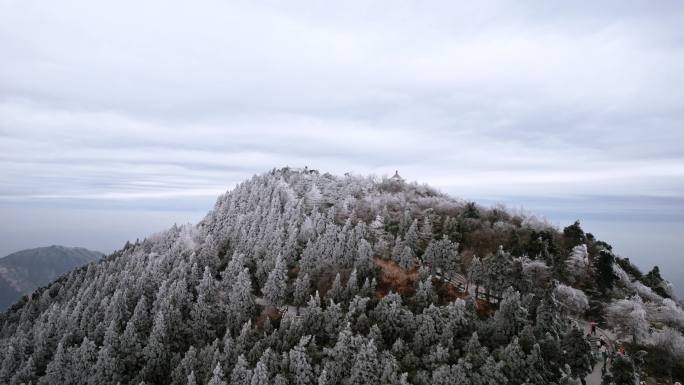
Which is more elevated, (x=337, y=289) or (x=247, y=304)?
(x=337, y=289)

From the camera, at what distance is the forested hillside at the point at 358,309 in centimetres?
4194

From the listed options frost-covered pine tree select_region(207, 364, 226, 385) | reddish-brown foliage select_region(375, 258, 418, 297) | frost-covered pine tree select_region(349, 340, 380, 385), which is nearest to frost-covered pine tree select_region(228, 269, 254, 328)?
frost-covered pine tree select_region(207, 364, 226, 385)

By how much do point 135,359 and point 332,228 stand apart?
112ft

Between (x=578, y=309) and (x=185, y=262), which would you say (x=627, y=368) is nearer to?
(x=578, y=309)

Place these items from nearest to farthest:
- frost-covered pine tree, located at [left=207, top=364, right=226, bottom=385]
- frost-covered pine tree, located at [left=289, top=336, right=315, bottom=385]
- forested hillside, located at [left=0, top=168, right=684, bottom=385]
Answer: forested hillside, located at [left=0, top=168, right=684, bottom=385]
frost-covered pine tree, located at [left=207, top=364, right=226, bottom=385]
frost-covered pine tree, located at [left=289, top=336, right=315, bottom=385]

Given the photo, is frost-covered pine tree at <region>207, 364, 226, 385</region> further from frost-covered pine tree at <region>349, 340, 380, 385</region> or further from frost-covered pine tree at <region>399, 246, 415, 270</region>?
frost-covered pine tree at <region>399, 246, 415, 270</region>

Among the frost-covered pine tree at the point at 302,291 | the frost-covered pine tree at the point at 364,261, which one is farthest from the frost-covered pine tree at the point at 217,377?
the frost-covered pine tree at the point at 364,261

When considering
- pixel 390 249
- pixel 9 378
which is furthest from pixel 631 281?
pixel 9 378

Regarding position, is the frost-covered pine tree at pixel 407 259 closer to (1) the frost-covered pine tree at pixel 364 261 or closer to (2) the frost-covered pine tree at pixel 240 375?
(1) the frost-covered pine tree at pixel 364 261

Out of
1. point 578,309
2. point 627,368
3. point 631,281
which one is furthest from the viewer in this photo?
point 631,281

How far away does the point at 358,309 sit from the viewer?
48.9 meters

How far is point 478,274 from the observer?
53.1 meters

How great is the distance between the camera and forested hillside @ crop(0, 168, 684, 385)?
4194 cm

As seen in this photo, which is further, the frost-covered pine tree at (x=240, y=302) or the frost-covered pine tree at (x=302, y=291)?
the frost-covered pine tree at (x=240, y=302)
